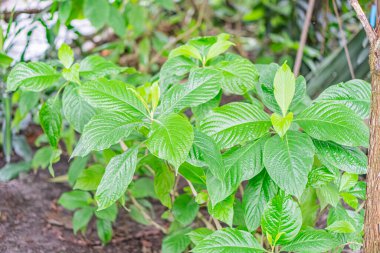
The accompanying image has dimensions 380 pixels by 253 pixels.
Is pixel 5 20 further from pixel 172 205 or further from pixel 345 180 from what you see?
pixel 345 180

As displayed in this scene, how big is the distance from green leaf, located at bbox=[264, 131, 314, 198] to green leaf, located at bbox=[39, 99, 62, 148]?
1.81 ft

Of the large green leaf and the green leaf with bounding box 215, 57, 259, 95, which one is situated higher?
the green leaf with bounding box 215, 57, 259, 95

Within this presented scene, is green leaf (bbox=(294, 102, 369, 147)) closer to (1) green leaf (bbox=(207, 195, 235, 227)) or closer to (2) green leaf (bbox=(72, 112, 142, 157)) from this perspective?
(1) green leaf (bbox=(207, 195, 235, 227))

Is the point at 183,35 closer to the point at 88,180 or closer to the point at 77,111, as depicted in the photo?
the point at 88,180

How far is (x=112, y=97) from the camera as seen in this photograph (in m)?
1.26

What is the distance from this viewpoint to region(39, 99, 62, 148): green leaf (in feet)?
4.89

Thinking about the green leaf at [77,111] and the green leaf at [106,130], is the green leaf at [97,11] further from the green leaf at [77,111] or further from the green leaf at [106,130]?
the green leaf at [106,130]

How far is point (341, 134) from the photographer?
3.89 ft

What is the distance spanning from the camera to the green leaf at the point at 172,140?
3.70 feet

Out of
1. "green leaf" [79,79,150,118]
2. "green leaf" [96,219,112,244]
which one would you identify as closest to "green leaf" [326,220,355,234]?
"green leaf" [79,79,150,118]

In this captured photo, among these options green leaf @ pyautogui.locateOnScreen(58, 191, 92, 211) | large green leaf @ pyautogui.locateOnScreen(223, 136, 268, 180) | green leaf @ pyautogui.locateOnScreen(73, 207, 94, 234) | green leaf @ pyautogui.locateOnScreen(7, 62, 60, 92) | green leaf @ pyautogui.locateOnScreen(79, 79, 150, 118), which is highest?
green leaf @ pyautogui.locateOnScreen(79, 79, 150, 118)

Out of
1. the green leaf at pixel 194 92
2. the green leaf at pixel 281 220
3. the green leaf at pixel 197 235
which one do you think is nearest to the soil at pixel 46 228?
the green leaf at pixel 197 235

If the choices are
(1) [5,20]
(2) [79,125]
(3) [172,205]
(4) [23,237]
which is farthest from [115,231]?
(1) [5,20]

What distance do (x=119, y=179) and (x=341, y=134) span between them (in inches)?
17.4
